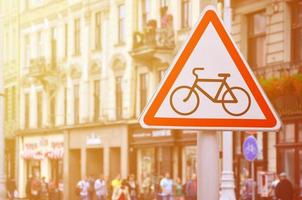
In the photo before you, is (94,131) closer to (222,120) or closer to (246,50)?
(246,50)

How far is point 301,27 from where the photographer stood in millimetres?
35594

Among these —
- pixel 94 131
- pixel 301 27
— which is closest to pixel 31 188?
pixel 94 131

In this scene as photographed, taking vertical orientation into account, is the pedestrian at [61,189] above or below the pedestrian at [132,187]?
below

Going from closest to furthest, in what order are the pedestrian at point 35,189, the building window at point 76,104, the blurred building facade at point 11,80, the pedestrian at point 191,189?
the pedestrian at point 191,189 < the pedestrian at point 35,189 < the building window at point 76,104 < the blurred building facade at point 11,80

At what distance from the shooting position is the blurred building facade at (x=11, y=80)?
6706 cm

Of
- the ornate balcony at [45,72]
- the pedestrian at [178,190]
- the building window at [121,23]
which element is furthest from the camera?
the ornate balcony at [45,72]

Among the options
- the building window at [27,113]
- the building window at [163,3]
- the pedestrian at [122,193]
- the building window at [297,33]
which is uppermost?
the building window at [163,3]

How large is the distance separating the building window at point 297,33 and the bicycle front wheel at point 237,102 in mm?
29925

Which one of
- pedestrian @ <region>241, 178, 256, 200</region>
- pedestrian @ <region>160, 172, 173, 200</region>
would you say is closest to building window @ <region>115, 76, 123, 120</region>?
pedestrian @ <region>160, 172, 173, 200</region>

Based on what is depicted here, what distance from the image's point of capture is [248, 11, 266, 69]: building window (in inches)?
1507

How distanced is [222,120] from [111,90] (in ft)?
153

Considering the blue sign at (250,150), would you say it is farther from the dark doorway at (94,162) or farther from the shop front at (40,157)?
the shop front at (40,157)

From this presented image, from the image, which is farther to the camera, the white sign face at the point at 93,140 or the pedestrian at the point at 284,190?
the white sign face at the point at 93,140

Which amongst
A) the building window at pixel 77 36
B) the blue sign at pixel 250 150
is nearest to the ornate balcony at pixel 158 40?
the building window at pixel 77 36
